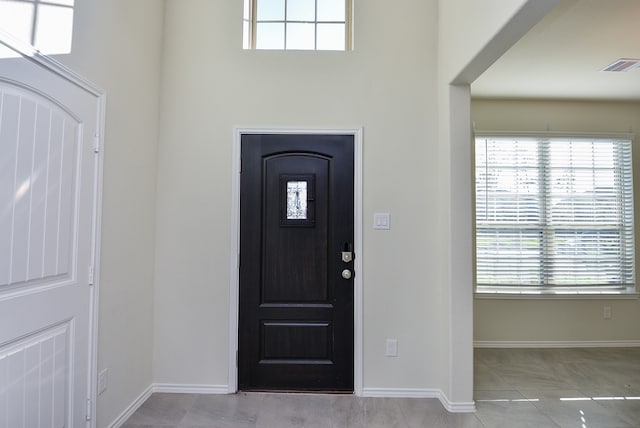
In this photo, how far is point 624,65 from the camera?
3.09m

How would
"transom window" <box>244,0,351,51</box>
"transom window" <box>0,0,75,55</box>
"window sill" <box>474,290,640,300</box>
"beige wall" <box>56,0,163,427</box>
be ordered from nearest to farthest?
1. "transom window" <box>0,0,75,55</box>
2. "beige wall" <box>56,0,163,427</box>
3. "transom window" <box>244,0,351,51</box>
4. "window sill" <box>474,290,640,300</box>

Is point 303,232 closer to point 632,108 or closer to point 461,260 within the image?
point 461,260

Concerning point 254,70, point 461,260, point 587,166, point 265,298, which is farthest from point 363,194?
point 587,166

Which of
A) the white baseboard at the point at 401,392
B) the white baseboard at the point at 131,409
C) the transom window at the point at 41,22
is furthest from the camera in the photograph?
the white baseboard at the point at 401,392

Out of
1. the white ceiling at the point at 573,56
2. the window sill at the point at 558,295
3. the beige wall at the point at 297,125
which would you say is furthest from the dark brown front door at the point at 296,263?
the window sill at the point at 558,295

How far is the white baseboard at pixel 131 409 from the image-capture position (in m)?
2.25

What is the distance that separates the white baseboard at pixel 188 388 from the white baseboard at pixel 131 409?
0.07 meters

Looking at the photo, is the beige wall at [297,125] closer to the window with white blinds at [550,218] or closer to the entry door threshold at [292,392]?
the entry door threshold at [292,392]

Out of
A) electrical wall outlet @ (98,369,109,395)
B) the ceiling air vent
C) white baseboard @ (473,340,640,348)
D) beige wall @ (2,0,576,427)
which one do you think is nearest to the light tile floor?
beige wall @ (2,0,576,427)

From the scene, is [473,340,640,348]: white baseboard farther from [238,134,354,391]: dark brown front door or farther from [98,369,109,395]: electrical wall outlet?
[98,369,109,395]: electrical wall outlet

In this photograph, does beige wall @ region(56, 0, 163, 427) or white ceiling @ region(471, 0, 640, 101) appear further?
white ceiling @ region(471, 0, 640, 101)

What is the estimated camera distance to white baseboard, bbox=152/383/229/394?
2.70 m

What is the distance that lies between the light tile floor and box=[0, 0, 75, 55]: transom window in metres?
2.17

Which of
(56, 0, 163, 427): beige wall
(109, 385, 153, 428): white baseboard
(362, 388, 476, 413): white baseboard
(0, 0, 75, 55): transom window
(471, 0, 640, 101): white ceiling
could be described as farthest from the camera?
(362, 388, 476, 413): white baseboard
